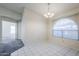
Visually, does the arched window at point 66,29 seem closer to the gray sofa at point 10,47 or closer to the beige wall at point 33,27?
the beige wall at point 33,27

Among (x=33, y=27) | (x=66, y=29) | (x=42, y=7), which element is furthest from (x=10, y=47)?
(x=66, y=29)

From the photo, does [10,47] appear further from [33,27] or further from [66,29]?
[66,29]

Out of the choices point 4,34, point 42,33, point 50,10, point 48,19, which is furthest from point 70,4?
point 4,34

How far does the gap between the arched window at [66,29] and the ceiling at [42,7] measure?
0.25 m

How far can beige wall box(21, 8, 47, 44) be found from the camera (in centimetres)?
188

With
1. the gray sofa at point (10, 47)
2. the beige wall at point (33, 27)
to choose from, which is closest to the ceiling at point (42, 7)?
the beige wall at point (33, 27)

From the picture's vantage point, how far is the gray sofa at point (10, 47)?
1.75 metres

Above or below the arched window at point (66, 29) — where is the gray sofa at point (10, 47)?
below

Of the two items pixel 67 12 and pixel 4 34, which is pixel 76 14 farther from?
pixel 4 34

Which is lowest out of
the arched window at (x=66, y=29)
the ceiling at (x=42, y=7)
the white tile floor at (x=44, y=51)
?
the white tile floor at (x=44, y=51)

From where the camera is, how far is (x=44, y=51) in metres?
1.80

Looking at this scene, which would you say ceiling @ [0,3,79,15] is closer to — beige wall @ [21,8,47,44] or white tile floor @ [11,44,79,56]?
beige wall @ [21,8,47,44]

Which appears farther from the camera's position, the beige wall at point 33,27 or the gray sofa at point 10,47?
the beige wall at point 33,27

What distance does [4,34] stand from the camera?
180cm
